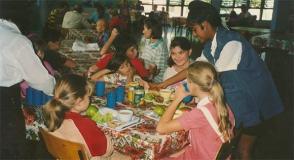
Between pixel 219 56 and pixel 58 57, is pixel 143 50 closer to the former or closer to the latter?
pixel 58 57

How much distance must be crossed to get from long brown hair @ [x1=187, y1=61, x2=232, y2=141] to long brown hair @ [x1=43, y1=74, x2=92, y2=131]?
0.69m

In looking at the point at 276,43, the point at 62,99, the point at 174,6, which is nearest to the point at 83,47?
the point at 62,99

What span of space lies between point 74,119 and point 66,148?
19 centimetres

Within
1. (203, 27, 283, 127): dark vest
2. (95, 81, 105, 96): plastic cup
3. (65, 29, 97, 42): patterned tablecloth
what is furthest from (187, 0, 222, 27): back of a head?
(65, 29, 97, 42): patterned tablecloth

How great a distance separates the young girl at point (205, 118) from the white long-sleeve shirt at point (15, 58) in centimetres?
100

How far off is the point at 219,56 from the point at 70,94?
4.11ft

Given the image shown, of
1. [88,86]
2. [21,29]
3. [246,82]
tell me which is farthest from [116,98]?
[246,82]

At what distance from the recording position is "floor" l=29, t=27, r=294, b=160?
363 centimetres

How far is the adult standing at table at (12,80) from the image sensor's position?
216cm

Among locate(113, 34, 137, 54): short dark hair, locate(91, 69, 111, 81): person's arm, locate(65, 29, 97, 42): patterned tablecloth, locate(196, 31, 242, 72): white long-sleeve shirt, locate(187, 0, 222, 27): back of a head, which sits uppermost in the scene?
locate(187, 0, 222, 27): back of a head

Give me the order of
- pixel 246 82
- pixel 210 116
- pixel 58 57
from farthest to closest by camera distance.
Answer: pixel 58 57 → pixel 246 82 → pixel 210 116

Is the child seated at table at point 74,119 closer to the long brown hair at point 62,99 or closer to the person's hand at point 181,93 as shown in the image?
the long brown hair at point 62,99

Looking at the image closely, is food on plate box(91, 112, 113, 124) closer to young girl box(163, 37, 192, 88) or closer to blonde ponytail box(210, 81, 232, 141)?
blonde ponytail box(210, 81, 232, 141)

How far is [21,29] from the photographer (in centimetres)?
226
